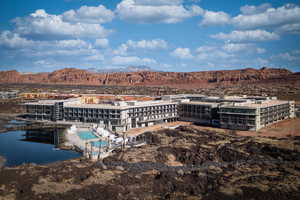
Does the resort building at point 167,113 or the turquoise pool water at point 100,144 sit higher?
the resort building at point 167,113

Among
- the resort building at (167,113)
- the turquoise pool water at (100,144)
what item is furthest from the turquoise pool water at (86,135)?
the resort building at (167,113)

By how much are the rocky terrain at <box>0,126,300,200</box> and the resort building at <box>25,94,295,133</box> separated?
55.9ft

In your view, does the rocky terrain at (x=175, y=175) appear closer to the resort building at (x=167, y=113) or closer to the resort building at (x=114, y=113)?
the resort building at (x=167, y=113)

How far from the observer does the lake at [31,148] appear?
189 feet

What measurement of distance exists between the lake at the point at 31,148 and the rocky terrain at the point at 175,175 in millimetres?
8988

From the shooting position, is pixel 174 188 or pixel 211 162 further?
pixel 211 162

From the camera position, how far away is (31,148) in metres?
67.1

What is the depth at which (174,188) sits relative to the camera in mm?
40375

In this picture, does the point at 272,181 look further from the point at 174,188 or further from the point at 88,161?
the point at 88,161

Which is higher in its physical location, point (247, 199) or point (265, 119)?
point (265, 119)

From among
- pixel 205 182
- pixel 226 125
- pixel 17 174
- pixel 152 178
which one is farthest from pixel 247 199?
pixel 226 125

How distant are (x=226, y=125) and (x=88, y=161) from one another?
136 feet

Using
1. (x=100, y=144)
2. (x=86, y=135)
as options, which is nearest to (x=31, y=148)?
(x=86, y=135)

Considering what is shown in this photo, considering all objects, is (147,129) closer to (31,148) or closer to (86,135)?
(86,135)
